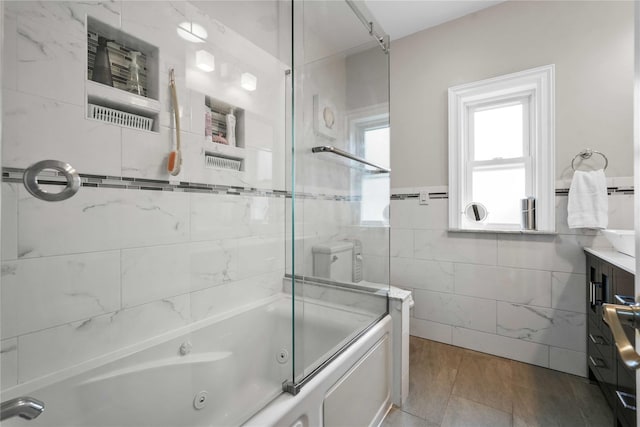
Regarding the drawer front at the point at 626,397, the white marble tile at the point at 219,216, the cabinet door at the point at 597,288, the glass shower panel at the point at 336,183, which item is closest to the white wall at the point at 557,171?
the cabinet door at the point at 597,288

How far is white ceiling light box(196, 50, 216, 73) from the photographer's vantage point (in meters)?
1.51

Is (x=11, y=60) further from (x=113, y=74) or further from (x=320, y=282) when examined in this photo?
(x=320, y=282)

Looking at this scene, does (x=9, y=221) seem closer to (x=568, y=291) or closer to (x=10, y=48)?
(x=10, y=48)

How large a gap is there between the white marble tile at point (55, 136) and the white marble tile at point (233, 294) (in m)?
0.73

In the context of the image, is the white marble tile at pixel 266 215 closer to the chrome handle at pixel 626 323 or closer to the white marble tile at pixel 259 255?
the white marble tile at pixel 259 255

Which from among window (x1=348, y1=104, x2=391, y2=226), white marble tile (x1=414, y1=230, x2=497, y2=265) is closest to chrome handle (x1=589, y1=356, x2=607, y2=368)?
white marble tile (x1=414, y1=230, x2=497, y2=265)

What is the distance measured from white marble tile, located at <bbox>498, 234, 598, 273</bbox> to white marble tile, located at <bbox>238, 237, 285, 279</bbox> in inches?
65.6

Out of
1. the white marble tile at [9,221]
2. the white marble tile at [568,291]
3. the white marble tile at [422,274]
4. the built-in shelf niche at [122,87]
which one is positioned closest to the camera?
the white marble tile at [9,221]

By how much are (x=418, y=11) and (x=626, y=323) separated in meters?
2.60

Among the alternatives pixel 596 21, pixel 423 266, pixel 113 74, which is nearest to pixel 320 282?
pixel 113 74

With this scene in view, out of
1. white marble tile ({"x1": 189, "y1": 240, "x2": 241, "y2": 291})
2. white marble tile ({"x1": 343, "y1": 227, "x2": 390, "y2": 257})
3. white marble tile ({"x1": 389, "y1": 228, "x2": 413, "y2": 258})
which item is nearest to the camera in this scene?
white marble tile ({"x1": 189, "y1": 240, "x2": 241, "y2": 291})

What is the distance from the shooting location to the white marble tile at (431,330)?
8.21ft

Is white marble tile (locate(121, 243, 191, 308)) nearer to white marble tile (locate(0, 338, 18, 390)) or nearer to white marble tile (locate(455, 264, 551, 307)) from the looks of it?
white marble tile (locate(0, 338, 18, 390))

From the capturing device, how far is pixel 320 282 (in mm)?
1401
